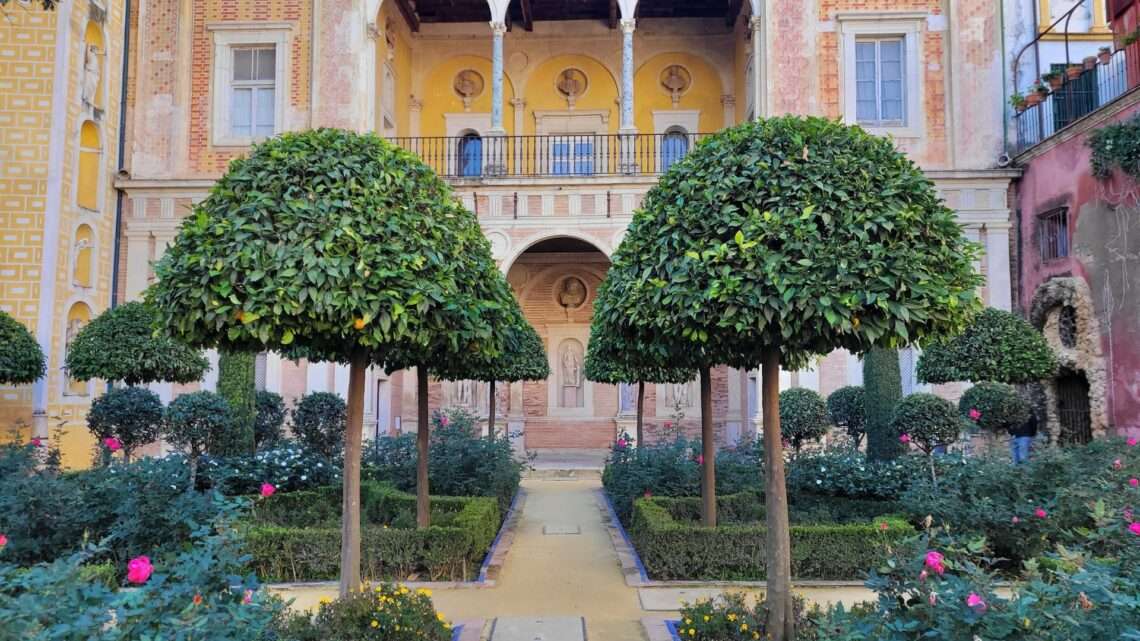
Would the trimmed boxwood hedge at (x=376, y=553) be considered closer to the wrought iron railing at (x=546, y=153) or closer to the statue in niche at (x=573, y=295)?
the wrought iron railing at (x=546, y=153)

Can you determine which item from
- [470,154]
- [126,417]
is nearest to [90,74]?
[126,417]

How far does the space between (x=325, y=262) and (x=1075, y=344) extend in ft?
41.2

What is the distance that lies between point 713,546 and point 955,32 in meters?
12.9

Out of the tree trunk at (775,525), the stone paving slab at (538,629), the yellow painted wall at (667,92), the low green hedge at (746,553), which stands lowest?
the stone paving slab at (538,629)

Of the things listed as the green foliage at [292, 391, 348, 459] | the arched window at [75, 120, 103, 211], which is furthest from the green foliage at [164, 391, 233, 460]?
the arched window at [75, 120, 103, 211]

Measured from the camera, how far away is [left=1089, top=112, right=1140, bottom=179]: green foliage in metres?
10.6

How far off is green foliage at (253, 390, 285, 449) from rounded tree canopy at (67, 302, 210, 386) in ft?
7.55

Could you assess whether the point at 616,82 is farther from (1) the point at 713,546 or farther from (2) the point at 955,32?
(1) the point at 713,546

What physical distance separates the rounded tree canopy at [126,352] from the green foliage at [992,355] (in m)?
9.93

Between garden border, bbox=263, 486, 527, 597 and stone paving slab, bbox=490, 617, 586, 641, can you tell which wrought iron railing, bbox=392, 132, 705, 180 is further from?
stone paving slab, bbox=490, 617, 586, 641

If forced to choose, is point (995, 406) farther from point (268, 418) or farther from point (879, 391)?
point (268, 418)

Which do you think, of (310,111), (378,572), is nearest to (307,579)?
(378,572)

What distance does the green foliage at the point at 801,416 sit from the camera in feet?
37.2

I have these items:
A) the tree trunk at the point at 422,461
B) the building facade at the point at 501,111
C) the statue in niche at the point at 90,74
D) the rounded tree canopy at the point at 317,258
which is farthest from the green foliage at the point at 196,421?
the statue in niche at the point at 90,74
